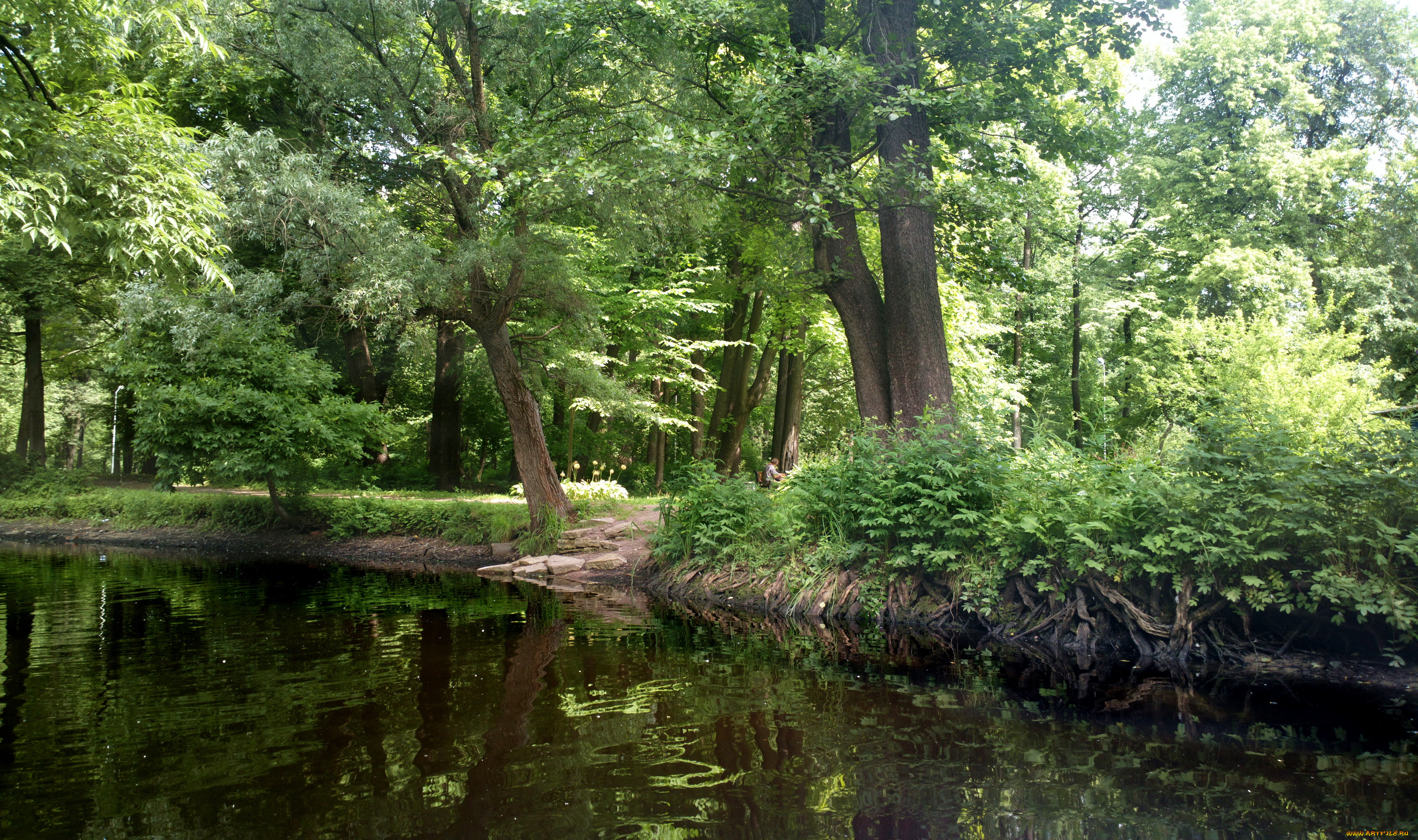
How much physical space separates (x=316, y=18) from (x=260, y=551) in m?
9.36

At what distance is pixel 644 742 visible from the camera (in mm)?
4543

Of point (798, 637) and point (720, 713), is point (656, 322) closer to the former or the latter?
point (798, 637)

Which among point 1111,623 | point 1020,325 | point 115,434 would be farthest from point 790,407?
point 115,434

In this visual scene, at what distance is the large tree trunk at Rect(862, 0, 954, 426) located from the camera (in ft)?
30.3

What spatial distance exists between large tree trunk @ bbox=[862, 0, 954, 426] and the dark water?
3.19m

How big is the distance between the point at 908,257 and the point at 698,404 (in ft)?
48.2

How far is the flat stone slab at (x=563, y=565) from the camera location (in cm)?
1201

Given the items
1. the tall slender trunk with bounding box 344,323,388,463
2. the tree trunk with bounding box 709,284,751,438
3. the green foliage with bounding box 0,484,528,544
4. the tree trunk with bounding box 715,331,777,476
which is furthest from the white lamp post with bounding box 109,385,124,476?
the tree trunk with bounding box 715,331,777,476

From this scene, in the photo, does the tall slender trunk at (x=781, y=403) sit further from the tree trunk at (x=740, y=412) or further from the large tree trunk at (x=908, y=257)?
the large tree trunk at (x=908, y=257)

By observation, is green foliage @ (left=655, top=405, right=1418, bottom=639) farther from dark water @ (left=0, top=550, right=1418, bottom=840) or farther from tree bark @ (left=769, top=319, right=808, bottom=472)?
tree bark @ (left=769, top=319, right=808, bottom=472)

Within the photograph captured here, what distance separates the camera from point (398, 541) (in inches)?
575

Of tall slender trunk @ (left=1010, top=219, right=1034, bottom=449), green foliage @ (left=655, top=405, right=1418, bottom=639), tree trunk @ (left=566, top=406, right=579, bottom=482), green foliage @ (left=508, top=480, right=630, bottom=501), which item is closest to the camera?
green foliage @ (left=655, top=405, right=1418, bottom=639)

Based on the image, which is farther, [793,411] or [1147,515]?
[793,411]

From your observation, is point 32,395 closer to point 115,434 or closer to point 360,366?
point 115,434
